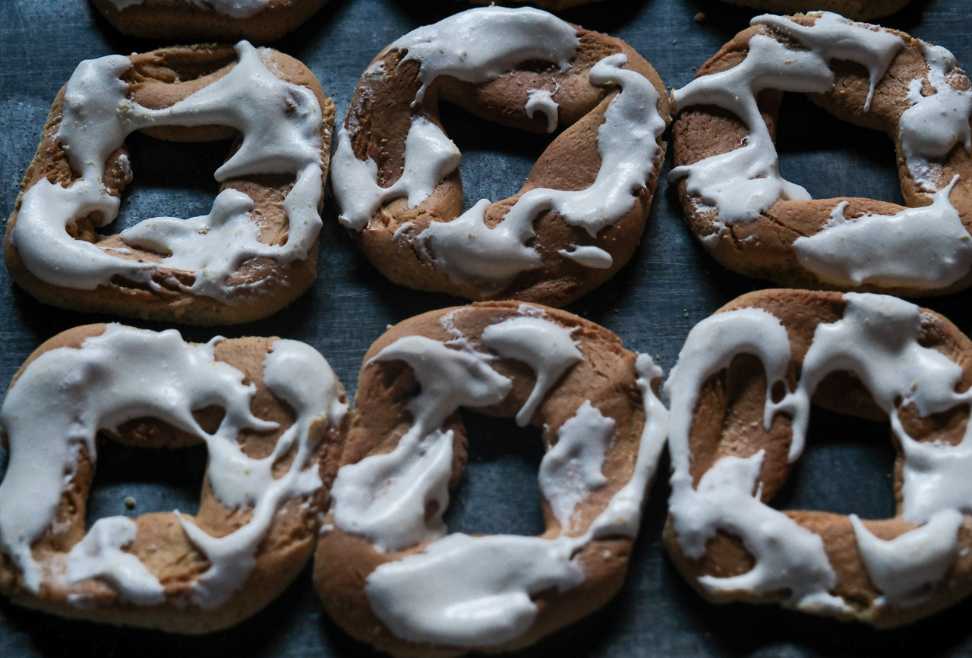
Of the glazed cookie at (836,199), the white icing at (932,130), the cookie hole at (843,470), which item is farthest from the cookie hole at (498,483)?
the white icing at (932,130)

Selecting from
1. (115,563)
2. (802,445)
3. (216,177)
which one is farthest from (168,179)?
(802,445)

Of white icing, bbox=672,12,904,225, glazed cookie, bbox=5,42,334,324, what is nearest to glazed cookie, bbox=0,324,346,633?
glazed cookie, bbox=5,42,334,324

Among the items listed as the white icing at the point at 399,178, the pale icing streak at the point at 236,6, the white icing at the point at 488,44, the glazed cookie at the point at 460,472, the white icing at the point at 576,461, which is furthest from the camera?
the pale icing streak at the point at 236,6

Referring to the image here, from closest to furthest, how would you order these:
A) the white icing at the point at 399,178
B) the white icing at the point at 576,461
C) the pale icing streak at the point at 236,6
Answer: the white icing at the point at 576,461 → the white icing at the point at 399,178 → the pale icing streak at the point at 236,6

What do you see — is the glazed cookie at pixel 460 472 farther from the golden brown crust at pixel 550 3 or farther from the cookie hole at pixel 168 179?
the golden brown crust at pixel 550 3

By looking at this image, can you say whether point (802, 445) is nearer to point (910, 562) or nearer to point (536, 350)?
point (910, 562)
